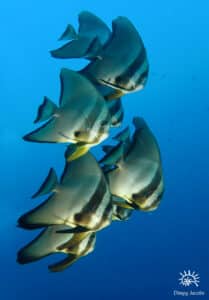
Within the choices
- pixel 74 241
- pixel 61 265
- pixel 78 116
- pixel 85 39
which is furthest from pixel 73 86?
pixel 61 265

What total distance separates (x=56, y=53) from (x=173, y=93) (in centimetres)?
3157

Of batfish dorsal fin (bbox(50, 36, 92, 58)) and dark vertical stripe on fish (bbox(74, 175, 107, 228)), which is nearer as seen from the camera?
dark vertical stripe on fish (bbox(74, 175, 107, 228))

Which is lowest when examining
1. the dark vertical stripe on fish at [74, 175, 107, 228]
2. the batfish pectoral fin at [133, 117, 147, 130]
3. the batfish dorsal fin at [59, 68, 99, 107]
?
the dark vertical stripe on fish at [74, 175, 107, 228]

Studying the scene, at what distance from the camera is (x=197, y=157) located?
30.0m

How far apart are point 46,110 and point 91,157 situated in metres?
0.32

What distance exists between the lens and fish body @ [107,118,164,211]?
79.8 inches

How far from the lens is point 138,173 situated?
206 cm

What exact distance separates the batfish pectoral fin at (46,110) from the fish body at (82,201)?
24cm

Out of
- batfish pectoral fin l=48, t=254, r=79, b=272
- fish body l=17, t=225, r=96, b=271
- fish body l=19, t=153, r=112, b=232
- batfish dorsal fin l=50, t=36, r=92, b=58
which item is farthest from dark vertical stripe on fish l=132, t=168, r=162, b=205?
batfish dorsal fin l=50, t=36, r=92, b=58

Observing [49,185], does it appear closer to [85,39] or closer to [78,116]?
[78,116]

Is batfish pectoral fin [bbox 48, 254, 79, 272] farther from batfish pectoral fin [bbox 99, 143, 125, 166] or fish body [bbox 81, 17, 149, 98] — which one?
fish body [bbox 81, 17, 149, 98]

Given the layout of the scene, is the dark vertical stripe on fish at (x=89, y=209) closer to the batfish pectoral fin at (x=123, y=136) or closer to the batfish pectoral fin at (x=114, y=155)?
the batfish pectoral fin at (x=114, y=155)

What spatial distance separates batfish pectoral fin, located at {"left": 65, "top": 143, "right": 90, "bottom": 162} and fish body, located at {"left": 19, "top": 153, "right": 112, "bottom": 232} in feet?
0.06

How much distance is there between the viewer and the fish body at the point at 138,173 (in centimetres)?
203
